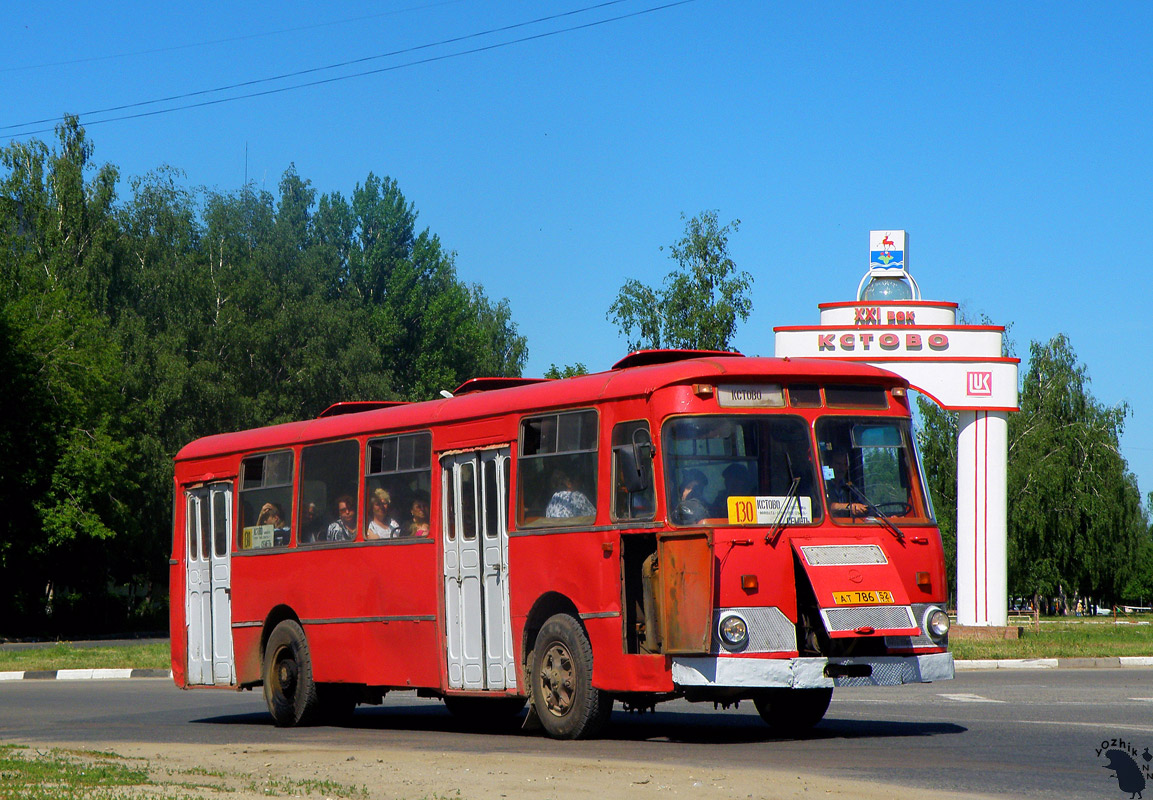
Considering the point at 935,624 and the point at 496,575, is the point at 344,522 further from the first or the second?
the point at 935,624

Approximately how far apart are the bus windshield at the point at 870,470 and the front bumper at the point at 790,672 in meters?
1.18

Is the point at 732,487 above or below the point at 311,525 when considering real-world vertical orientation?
above

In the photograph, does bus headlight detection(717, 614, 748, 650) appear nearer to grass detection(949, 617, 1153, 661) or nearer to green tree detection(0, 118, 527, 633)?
grass detection(949, 617, 1153, 661)

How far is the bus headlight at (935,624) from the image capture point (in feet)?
39.3

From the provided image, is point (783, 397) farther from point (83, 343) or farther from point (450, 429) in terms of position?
point (83, 343)

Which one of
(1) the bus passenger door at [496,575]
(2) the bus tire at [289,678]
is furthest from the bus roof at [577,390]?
(2) the bus tire at [289,678]

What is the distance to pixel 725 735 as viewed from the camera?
13180mm

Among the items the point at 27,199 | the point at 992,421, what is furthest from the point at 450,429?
the point at 27,199

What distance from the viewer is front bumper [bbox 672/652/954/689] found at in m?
11.3

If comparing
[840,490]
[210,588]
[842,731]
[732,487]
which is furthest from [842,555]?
[210,588]

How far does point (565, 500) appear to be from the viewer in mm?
12961

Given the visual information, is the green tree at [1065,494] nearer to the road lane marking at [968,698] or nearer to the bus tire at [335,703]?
the road lane marking at [968,698]

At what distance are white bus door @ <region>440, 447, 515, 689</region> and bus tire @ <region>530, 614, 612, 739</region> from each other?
620 millimetres

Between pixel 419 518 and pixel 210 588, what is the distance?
4.20 m
